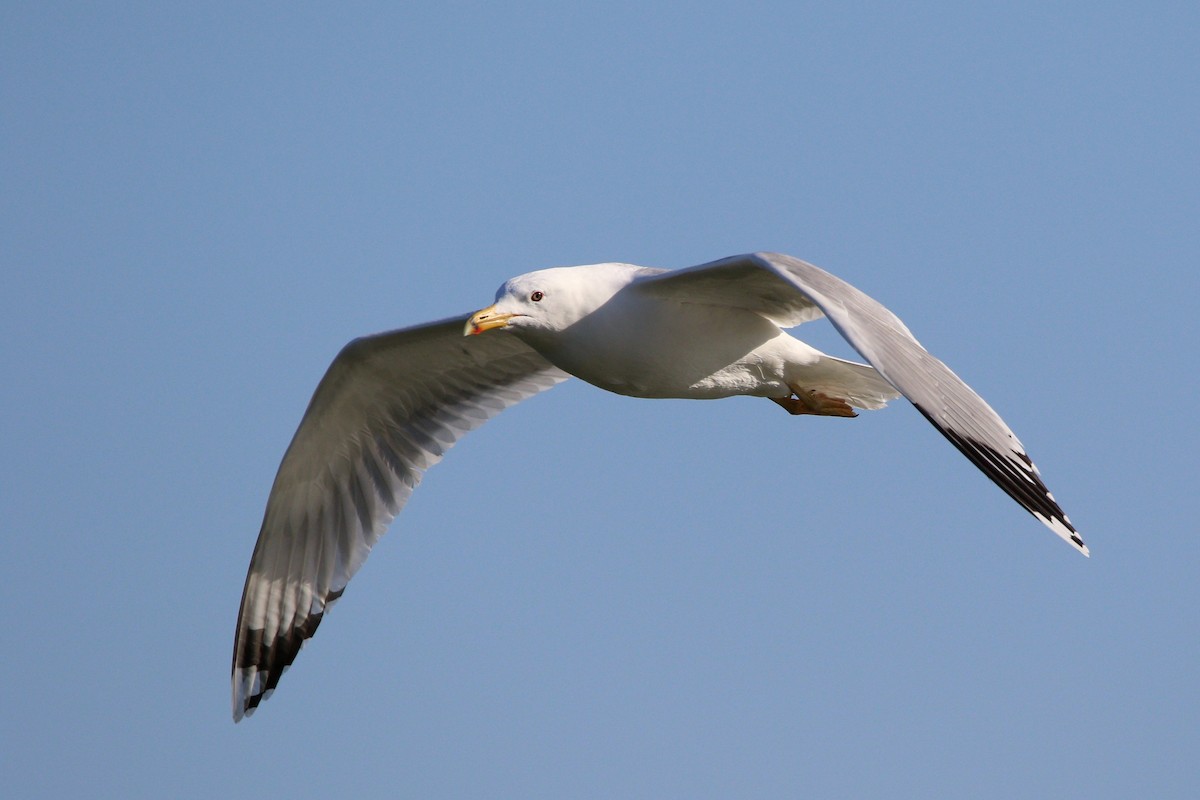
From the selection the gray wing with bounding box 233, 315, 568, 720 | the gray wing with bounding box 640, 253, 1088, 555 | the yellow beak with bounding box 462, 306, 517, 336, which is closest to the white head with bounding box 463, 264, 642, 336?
Result: the yellow beak with bounding box 462, 306, 517, 336

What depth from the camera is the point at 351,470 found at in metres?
8.86

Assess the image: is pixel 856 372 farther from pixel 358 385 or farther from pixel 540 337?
pixel 358 385

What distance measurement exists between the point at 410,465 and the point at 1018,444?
4.16 m

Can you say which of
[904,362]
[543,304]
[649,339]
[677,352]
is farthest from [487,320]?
[904,362]

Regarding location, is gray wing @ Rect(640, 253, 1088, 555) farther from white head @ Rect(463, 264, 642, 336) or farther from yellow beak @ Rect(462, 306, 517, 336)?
yellow beak @ Rect(462, 306, 517, 336)

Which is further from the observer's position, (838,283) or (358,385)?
(358,385)

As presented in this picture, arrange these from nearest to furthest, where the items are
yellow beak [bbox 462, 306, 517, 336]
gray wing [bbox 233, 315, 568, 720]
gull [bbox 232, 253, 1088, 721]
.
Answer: gull [bbox 232, 253, 1088, 721]
yellow beak [bbox 462, 306, 517, 336]
gray wing [bbox 233, 315, 568, 720]

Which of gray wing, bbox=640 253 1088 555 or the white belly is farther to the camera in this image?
the white belly

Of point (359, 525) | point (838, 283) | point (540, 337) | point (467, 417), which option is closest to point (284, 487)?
point (359, 525)

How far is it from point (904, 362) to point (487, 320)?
2048 millimetres

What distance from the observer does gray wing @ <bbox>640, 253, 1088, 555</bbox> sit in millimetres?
5523

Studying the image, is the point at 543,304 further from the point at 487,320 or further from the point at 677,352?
the point at 677,352

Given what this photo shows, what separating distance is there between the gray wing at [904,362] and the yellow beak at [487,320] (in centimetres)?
68

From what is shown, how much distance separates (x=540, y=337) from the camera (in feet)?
22.5
